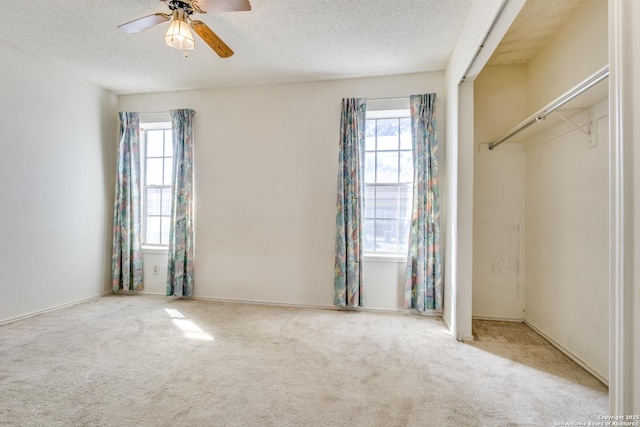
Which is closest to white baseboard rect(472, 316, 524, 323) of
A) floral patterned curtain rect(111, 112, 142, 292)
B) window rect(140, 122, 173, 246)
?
window rect(140, 122, 173, 246)

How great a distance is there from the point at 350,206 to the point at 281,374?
1962 mm

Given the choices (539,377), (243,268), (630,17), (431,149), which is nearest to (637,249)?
(630,17)

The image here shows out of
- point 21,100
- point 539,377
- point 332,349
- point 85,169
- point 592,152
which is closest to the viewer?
point 539,377

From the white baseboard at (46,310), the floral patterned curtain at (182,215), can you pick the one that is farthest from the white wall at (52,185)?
the floral patterned curtain at (182,215)

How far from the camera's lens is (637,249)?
82cm

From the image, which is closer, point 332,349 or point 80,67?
point 332,349

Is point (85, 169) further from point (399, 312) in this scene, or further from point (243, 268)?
point (399, 312)

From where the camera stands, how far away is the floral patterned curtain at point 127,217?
402 centimetres

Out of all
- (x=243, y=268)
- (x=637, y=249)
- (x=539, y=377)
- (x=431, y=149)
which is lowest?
(x=539, y=377)

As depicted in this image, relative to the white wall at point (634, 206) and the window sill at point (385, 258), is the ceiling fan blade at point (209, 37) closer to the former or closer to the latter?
the white wall at point (634, 206)

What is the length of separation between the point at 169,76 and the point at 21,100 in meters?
1.54

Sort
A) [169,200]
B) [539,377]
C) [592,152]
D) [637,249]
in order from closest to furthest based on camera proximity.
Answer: [637,249] < [539,377] < [592,152] < [169,200]

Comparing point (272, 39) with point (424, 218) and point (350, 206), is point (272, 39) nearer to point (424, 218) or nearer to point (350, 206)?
point (350, 206)

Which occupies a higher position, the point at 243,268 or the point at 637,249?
the point at 637,249
